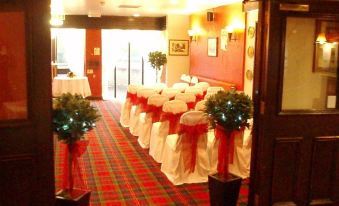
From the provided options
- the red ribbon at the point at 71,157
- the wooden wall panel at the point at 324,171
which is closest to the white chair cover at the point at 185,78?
the wooden wall panel at the point at 324,171

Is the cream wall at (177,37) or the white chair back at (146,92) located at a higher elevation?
the cream wall at (177,37)

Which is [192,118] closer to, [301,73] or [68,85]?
[301,73]

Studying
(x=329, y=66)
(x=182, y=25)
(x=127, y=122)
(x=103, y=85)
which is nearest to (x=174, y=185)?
(x=329, y=66)

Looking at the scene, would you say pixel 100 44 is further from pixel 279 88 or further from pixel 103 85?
pixel 279 88

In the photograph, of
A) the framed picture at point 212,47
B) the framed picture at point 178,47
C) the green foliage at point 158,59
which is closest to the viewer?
the framed picture at point 212,47

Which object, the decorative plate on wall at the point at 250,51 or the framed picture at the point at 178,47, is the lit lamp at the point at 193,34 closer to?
the framed picture at the point at 178,47

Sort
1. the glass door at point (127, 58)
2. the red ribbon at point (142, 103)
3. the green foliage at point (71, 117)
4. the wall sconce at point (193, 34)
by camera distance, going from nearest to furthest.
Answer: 1. the green foliage at point (71, 117)
2. the red ribbon at point (142, 103)
3. the wall sconce at point (193, 34)
4. the glass door at point (127, 58)

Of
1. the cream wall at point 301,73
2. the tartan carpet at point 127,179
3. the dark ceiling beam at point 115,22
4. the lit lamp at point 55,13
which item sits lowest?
the tartan carpet at point 127,179

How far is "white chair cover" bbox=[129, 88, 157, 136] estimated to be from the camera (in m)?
7.21

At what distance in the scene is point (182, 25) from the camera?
11805 mm

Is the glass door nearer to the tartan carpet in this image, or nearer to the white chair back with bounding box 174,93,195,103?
the tartan carpet

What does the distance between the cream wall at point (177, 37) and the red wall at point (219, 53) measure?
362 millimetres

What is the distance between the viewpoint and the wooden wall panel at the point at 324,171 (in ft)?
12.5

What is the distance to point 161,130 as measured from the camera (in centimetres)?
607
